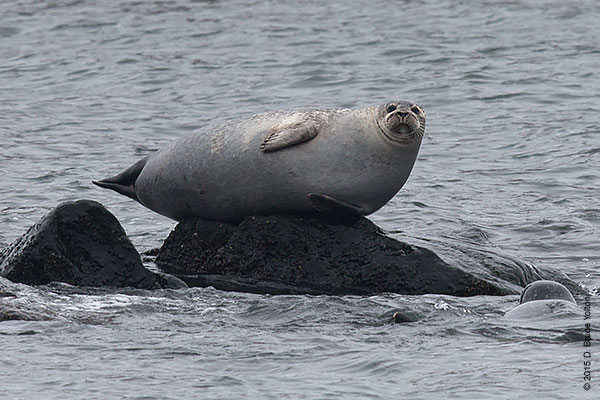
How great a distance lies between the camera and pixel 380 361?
A: 672 centimetres

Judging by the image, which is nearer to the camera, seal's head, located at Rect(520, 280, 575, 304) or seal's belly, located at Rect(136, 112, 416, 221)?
seal's head, located at Rect(520, 280, 575, 304)

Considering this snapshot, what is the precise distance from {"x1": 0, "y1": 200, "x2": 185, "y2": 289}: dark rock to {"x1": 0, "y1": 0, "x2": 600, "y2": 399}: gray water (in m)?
0.19

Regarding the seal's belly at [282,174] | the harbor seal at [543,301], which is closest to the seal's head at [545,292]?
the harbor seal at [543,301]

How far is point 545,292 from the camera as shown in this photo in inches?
315

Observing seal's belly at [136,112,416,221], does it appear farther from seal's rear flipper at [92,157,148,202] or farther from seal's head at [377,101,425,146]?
seal's rear flipper at [92,157,148,202]

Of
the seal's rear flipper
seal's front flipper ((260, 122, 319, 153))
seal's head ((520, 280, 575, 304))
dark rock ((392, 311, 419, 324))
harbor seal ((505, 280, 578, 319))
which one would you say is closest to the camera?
dark rock ((392, 311, 419, 324))

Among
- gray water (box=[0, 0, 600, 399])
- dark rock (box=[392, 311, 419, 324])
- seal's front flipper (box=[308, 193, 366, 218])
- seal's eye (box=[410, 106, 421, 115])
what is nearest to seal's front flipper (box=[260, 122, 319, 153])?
seal's front flipper (box=[308, 193, 366, 218])

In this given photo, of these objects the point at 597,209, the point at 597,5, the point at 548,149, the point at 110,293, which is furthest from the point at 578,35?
the point at 110,293

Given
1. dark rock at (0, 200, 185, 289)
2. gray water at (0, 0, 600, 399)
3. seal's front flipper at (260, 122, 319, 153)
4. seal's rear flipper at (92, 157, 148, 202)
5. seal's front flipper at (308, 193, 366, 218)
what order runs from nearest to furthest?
1. gray water at (0, 0, 600, 399)
2. dark rock at (0, 200, 185, 289)
3. seal's front flipper at (308, 193, 366, 218)
4. seal's front flipper at (260, 122, 319, 153)
5. seal's rear flipper at (92, 157, 148, 202)

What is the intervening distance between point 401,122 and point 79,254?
2216 millimetres

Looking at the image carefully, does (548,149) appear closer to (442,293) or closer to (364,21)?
(442,293)

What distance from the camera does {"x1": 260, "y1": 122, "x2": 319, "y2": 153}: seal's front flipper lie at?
8633 mm

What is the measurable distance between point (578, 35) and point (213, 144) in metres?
12.7

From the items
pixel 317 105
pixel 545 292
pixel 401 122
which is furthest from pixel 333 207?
pixel 317 105
